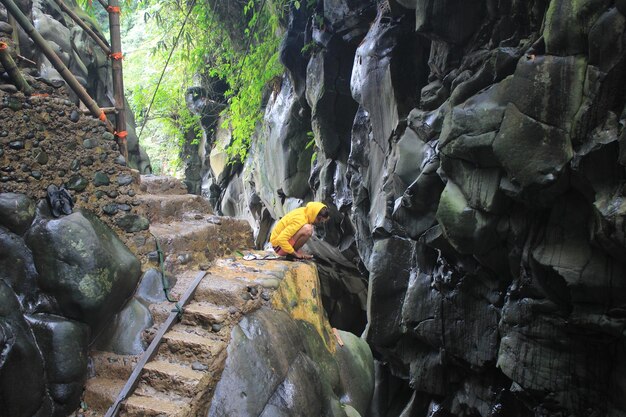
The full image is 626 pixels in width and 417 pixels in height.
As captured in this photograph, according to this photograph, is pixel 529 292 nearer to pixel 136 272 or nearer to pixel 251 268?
pixel 251 268

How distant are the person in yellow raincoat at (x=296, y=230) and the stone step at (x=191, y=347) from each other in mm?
2614

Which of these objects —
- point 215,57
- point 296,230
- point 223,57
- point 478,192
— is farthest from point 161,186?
point 215,57

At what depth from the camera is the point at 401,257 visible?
31.9 feet

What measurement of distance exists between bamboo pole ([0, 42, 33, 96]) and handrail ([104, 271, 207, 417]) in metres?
2.50

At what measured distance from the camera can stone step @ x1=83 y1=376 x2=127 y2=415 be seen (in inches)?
166

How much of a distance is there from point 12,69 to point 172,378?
3132mm

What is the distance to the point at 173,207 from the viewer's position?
7227 mm

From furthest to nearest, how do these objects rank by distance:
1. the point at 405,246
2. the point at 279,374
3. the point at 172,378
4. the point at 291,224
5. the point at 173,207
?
the point at 405,246, the point at 291,224, the point at 173,207, the point at 279,374, the point at 172,378

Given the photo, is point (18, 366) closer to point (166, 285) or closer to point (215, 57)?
point (166, 285)

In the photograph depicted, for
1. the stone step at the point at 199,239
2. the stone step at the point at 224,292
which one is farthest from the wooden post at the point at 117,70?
the stone step at the point at 224,292

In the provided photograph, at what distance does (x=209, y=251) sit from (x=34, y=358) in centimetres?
293

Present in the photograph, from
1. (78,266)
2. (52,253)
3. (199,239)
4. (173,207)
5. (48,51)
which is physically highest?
(48,51)

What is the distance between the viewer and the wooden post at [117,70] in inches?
256

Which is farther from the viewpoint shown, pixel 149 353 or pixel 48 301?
pixel 149 353
